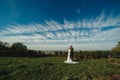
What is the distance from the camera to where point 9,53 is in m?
50.3

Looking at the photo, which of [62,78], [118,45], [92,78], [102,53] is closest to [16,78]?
[62,78]

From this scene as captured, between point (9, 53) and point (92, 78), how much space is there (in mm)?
43586

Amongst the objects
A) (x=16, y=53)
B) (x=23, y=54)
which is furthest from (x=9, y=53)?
(x=23, y=54)

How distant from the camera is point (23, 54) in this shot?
55531mm

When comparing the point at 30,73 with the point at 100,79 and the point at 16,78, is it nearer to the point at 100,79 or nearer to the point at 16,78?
the point at 16,78

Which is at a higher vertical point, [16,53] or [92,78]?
[16,53]

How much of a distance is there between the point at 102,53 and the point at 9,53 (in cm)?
3747

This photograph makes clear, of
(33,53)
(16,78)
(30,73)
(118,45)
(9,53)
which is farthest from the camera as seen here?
(118,45)

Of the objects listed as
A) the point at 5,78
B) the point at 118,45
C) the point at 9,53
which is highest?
the point at 118,45

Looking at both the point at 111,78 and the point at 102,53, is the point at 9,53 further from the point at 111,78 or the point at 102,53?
the point at 111,78

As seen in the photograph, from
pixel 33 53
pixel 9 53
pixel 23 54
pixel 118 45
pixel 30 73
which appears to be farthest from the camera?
pixel 118 45

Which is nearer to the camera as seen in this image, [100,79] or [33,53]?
[100,79]

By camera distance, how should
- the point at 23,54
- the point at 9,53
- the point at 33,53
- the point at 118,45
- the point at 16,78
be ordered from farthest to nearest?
the point at 118,45, the point at 33,53, the point at 23,54, the point at 9,53, the point at 16,78

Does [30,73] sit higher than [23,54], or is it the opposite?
[23,54]
